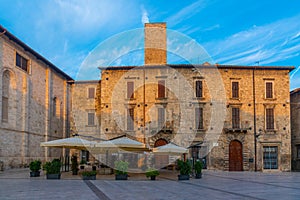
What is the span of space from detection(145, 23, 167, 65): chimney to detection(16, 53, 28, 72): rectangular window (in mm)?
11082

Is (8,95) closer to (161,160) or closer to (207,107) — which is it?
(161,160)

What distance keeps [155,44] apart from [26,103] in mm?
13251

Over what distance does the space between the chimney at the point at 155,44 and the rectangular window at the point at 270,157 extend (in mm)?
12888

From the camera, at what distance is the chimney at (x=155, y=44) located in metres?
31.8

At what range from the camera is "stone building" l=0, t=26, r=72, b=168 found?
2526 centimetres

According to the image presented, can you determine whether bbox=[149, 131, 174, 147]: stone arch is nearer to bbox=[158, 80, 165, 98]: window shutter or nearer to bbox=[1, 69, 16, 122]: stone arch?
bbox=[158, 80, 165, 98]: window shutter

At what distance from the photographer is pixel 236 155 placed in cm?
3070

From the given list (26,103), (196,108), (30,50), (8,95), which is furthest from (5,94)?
(196,108)

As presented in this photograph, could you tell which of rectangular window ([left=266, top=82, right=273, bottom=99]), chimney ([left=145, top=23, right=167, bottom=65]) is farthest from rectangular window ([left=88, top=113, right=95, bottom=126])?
rectangular window ([left=266, top=82, right=273, bottom=99])

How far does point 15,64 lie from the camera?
26.8 m

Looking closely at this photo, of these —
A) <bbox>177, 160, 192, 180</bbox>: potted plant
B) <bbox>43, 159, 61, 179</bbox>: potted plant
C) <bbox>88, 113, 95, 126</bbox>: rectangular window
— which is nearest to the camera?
<bbox>43, 159, 61, 179</bbox>: potted plant

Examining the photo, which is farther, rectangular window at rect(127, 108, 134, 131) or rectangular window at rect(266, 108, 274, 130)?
rectangular window at rect(127, 108, 134, 131)

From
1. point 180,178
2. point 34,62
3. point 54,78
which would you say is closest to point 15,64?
point 34,62

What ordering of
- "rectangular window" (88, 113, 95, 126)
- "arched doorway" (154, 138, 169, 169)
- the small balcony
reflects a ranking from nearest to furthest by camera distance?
the small balcony → "arched doorway" (154, 138, 169, 169) → "rectangular window" (88, 113, 95, 126)
